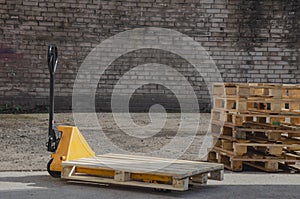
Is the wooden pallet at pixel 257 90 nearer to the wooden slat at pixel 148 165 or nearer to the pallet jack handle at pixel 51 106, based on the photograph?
the wooden slat at pixel 148 165

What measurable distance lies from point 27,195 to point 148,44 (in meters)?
9.30

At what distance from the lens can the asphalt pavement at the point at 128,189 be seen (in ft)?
19.7

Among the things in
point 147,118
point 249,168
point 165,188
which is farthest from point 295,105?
point 147,118

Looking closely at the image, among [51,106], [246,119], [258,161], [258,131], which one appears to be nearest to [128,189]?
[51,106]

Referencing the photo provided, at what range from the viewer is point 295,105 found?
7.95m

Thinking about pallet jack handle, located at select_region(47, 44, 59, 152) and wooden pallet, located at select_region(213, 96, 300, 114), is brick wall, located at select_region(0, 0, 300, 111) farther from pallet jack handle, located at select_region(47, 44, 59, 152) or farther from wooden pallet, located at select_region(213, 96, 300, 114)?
pallet jack handle, located at select_region(47, 44, 59, 152)

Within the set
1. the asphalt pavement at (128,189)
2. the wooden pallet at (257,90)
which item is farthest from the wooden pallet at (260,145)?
the wooden pallet at (257,90)

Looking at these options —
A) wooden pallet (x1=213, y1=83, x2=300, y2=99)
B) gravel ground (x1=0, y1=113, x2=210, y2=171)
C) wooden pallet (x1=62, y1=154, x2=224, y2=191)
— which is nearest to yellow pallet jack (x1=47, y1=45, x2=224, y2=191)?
wooden pallet (x1=62, y1=154, x2=224, y2=191)

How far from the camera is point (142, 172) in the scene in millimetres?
6043

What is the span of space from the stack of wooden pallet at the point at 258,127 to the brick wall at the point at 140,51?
6650 millimetres

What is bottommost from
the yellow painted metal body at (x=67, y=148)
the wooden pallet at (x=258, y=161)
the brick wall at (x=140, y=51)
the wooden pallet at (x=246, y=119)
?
→ the wooden pallet at (x=258, y=161)

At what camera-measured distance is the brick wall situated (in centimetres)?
1413

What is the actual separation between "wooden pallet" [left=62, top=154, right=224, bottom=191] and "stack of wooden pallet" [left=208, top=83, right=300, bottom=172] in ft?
3.43

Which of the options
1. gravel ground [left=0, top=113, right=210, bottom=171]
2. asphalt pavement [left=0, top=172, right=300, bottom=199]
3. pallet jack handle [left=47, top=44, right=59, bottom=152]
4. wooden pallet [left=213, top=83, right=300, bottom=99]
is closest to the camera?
asphalt pavement [left=0, top=172, right=300, bottom=199]
